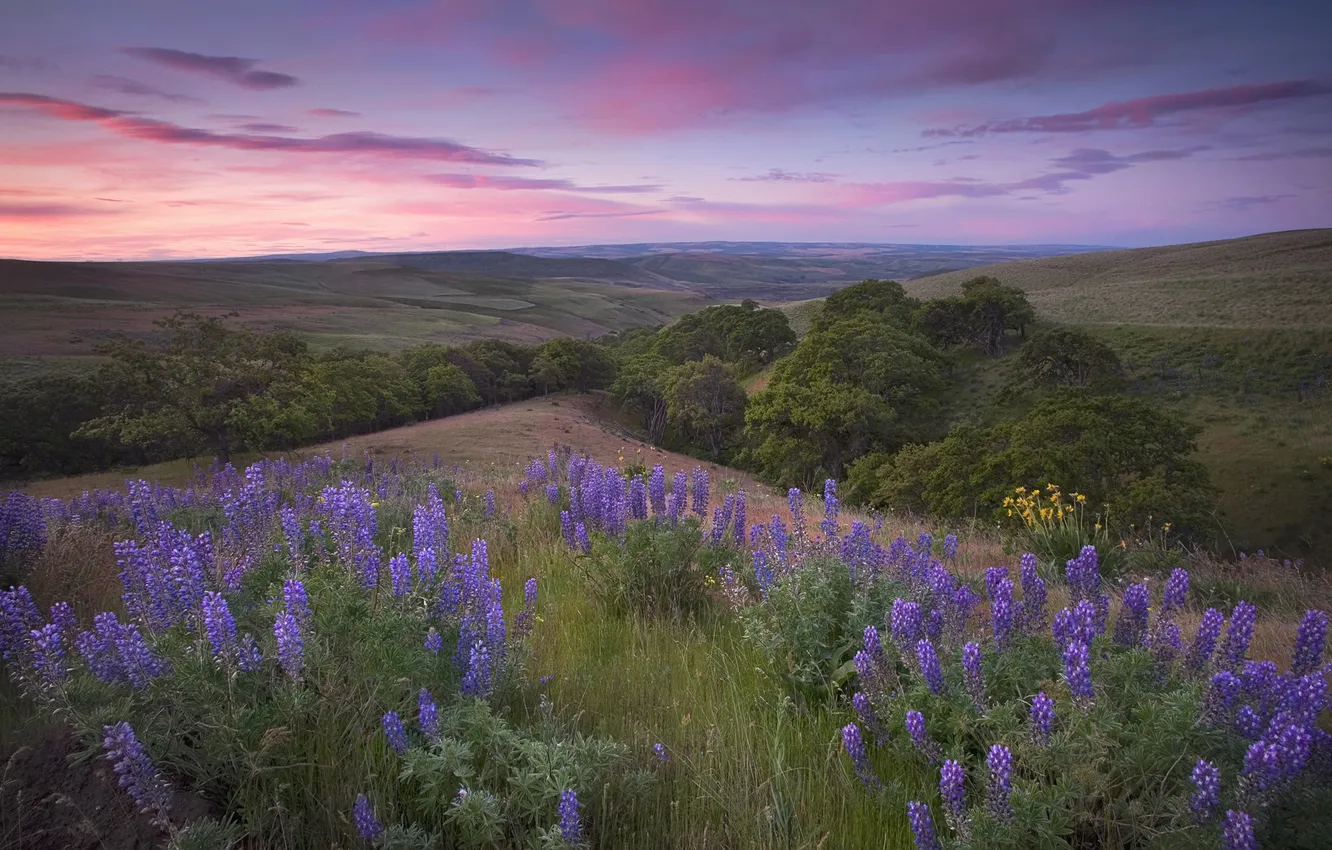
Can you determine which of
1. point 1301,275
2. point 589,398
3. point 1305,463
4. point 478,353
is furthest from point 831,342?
point 1301,275

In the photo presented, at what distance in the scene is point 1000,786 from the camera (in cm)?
203

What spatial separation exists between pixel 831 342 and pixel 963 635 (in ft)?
135

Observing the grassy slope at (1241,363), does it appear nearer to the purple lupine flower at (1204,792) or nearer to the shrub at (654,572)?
the shrub at (654,572)

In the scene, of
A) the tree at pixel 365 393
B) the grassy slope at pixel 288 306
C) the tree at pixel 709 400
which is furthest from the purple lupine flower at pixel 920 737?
the grassy slope at pixel 288 306

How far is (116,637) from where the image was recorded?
8.20 feet

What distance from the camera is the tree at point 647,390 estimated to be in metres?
63.6

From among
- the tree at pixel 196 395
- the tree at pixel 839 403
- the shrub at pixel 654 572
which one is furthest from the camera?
the tree at pixel 839 403

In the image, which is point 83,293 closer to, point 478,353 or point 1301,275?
point 478,353

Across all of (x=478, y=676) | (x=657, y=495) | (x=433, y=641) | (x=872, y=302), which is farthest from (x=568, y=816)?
(x=872, y=302)

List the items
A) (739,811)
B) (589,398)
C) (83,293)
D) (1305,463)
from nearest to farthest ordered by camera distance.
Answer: (739,811)
(1305,463)
(589,398)
(83,293)

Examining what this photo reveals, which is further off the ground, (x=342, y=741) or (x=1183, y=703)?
(x=1183, y=703)

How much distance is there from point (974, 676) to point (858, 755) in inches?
19.9

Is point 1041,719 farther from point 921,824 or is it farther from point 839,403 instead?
point 839,403

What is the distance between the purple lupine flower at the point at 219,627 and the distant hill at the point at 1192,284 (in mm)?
62234
